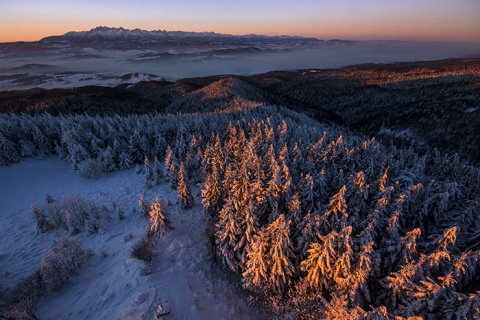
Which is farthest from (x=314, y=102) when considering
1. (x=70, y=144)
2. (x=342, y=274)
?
(x=342, y=274)

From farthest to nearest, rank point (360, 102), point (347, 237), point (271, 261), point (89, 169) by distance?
point (360, 102)
point (89, 169)
point (271, 261)
point (347, 237)

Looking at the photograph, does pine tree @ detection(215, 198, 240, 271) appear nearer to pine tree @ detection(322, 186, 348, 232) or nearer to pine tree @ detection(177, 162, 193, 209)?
pine tree @ detection(322, 186, 348, 232)

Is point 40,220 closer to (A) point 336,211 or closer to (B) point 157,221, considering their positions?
(B) point 157,221

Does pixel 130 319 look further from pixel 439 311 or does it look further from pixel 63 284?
pixel 439 311

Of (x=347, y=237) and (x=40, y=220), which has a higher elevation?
(x=347, y=237)

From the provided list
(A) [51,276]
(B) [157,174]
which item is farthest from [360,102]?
(A) [51,276]

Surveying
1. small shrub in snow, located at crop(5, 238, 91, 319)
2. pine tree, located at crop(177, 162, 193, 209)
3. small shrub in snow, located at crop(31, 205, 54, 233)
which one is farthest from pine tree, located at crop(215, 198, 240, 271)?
small shrub in snow, located at crop(31, 205, 54, 233)
